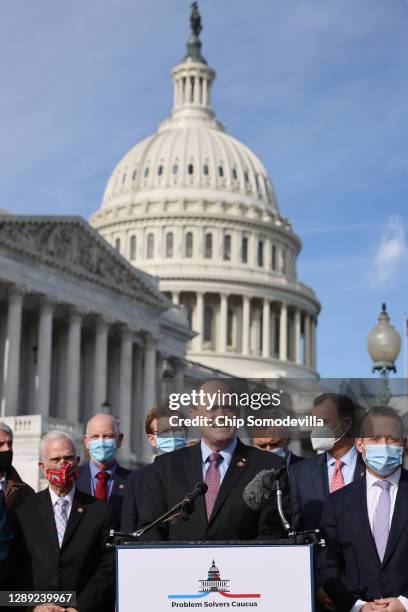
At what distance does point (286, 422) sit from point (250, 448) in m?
0.55

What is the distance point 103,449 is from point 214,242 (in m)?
109

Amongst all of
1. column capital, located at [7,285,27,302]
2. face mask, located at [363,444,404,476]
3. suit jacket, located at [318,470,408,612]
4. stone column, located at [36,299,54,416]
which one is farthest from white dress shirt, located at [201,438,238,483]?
stone column, located at [36,299,54,416]

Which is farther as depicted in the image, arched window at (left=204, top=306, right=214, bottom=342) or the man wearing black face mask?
arched window at (left=204, top=306, right=214, bottom=342)

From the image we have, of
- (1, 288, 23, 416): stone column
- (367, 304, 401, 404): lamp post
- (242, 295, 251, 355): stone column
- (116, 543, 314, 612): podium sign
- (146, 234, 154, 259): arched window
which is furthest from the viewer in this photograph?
(146, 234, 154, 259): arched window

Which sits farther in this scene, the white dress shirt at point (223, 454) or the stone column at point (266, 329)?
the stone column at point (266, 329)

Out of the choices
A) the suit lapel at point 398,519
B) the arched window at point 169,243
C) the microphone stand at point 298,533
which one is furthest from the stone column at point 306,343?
the microphone stand at point 298,533

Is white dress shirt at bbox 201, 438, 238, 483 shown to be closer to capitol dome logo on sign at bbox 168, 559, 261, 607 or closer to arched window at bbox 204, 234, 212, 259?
capitol dome logo on sign at bbox 168, 559, 261, 607

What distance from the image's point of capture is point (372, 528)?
9.35 metres

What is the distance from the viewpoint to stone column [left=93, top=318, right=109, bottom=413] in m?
67.0

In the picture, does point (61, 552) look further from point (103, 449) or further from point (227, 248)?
point (227, 248)

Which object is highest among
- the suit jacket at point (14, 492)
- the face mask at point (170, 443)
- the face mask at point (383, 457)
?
the face mask at point (170, 443)

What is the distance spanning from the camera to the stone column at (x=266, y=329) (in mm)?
119625

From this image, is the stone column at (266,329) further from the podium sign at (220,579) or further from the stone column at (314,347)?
the podium sign at (220,579)

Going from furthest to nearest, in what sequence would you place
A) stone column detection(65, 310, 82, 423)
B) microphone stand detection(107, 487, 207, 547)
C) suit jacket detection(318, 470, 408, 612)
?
stone column detection(65, 310, 82, 423) < suit jacket detection(318, 470, 408, 612) < microphone stand detection(107, 487, 207, 547)
